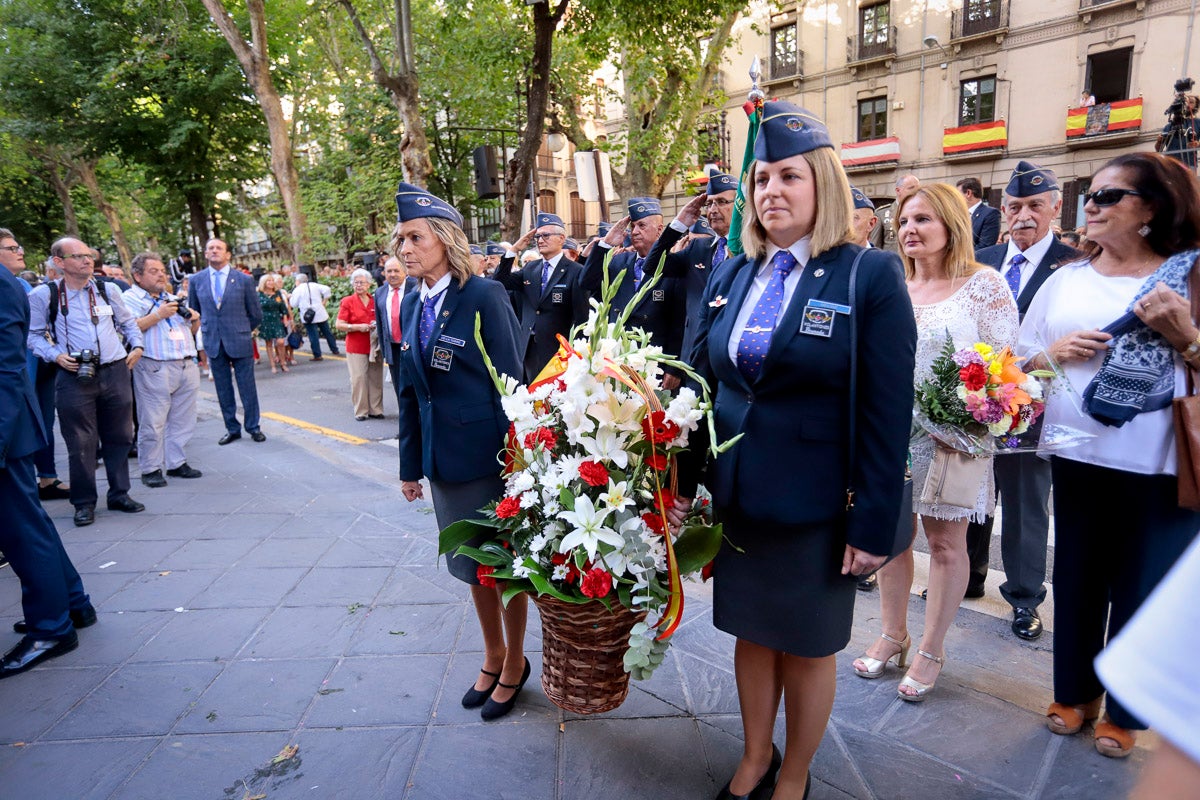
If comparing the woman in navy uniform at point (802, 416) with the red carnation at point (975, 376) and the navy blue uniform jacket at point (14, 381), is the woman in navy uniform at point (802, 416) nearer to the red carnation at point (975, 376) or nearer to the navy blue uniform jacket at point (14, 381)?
the red carnation at point (975, 376)

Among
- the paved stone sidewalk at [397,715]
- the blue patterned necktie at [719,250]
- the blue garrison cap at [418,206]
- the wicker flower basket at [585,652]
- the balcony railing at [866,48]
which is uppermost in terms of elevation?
the balcony railing at [866,48]

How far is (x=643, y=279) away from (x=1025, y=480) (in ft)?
10.4

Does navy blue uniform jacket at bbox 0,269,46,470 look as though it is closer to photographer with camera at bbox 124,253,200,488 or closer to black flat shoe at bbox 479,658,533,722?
black flat shoe at bbox 479,658,533,722

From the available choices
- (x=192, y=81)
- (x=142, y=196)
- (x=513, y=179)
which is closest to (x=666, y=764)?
(x=513, y=179)

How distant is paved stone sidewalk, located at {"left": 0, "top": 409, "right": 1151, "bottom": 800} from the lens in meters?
2.47

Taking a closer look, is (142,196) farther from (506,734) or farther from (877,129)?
(506,734)

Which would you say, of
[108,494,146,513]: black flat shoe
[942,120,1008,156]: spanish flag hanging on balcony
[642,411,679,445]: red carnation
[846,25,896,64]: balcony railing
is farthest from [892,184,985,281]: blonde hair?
[846,25,896,64]: balcony railing

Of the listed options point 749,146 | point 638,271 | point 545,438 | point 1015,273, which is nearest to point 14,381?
point 545,438

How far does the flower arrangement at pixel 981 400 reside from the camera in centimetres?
256

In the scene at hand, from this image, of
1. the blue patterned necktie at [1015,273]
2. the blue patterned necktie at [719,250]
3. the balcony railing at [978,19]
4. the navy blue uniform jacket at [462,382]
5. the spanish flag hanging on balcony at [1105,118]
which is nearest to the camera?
the navy blue uniform jacket at [462,382]

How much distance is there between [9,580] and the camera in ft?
14.8

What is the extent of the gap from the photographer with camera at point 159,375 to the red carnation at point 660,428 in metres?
5.99

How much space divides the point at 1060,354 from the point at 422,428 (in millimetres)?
2511

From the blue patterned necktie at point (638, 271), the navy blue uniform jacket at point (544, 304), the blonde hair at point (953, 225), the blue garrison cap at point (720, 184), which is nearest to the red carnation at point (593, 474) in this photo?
the blonde hair at point (953, 225)
